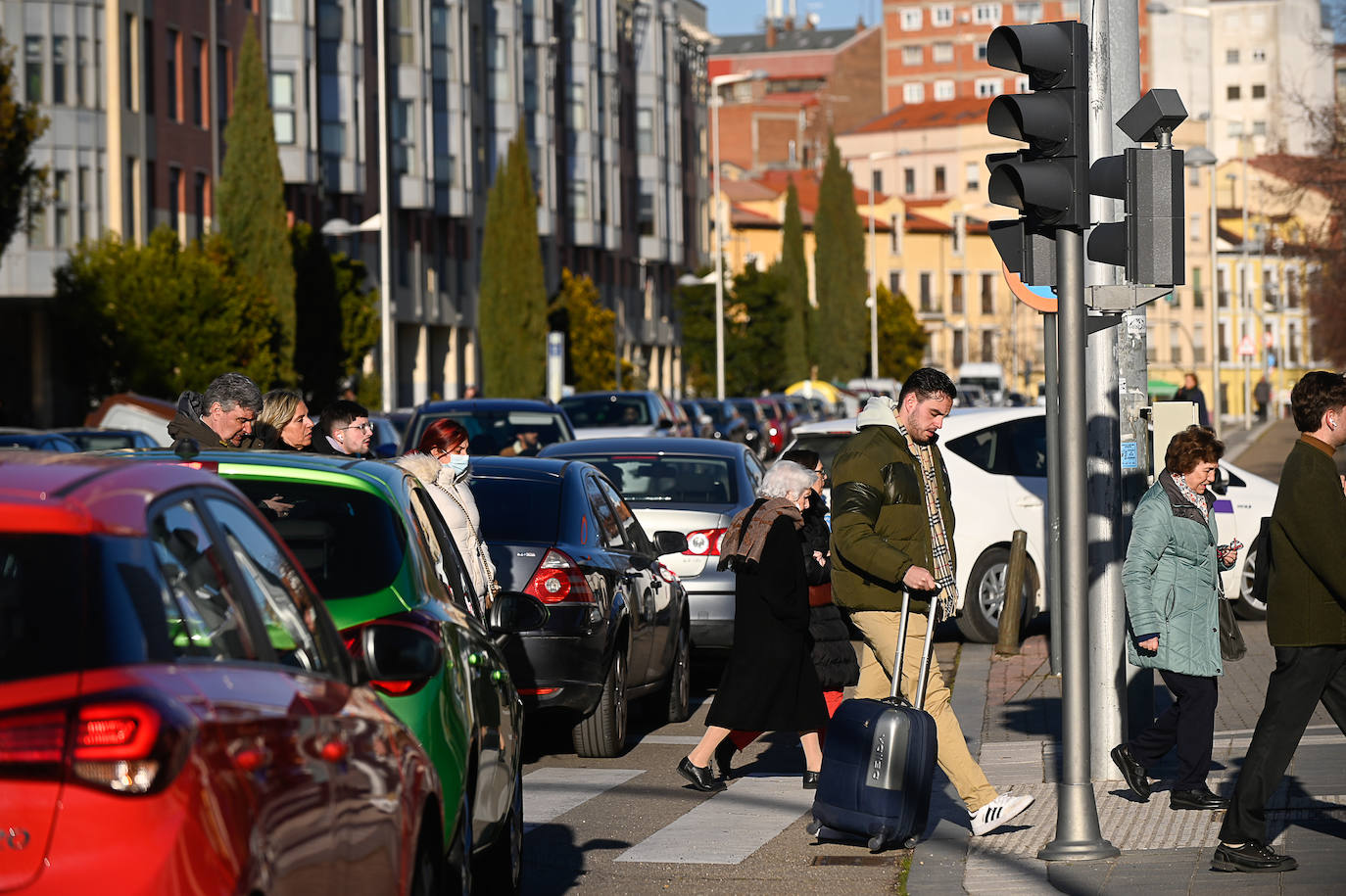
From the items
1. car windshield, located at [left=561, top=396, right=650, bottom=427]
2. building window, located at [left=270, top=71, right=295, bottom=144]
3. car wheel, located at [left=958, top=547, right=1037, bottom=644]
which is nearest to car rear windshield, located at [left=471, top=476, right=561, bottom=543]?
car wheel, located at [left=958, top=547, right=1037, bottom=644]

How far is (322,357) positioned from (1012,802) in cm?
4494

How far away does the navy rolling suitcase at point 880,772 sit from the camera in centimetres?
858

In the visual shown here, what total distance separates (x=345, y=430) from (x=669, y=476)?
4269 millimetres

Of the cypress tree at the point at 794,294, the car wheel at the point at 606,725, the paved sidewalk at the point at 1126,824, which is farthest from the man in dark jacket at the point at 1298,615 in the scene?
the cypress tree at the point at 794,294

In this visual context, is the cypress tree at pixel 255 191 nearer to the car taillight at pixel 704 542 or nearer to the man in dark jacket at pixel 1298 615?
the car taillight at pixel 704 542

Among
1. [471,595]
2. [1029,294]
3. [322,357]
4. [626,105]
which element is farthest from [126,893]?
[626,105]

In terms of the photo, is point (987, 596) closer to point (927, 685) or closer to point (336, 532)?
point (927, 685)

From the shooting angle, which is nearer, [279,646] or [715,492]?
[279,646]

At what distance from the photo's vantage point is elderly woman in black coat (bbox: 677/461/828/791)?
33.1 feet

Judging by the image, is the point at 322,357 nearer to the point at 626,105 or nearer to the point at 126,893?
the point at 626,105

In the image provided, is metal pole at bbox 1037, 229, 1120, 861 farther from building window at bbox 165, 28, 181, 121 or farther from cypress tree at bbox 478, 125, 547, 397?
cypress tree at bbox 478, 125, 547, 397

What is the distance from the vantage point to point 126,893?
12.2ft

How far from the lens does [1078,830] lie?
27.3 ft

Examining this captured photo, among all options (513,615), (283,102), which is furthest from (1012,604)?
(283,102)
